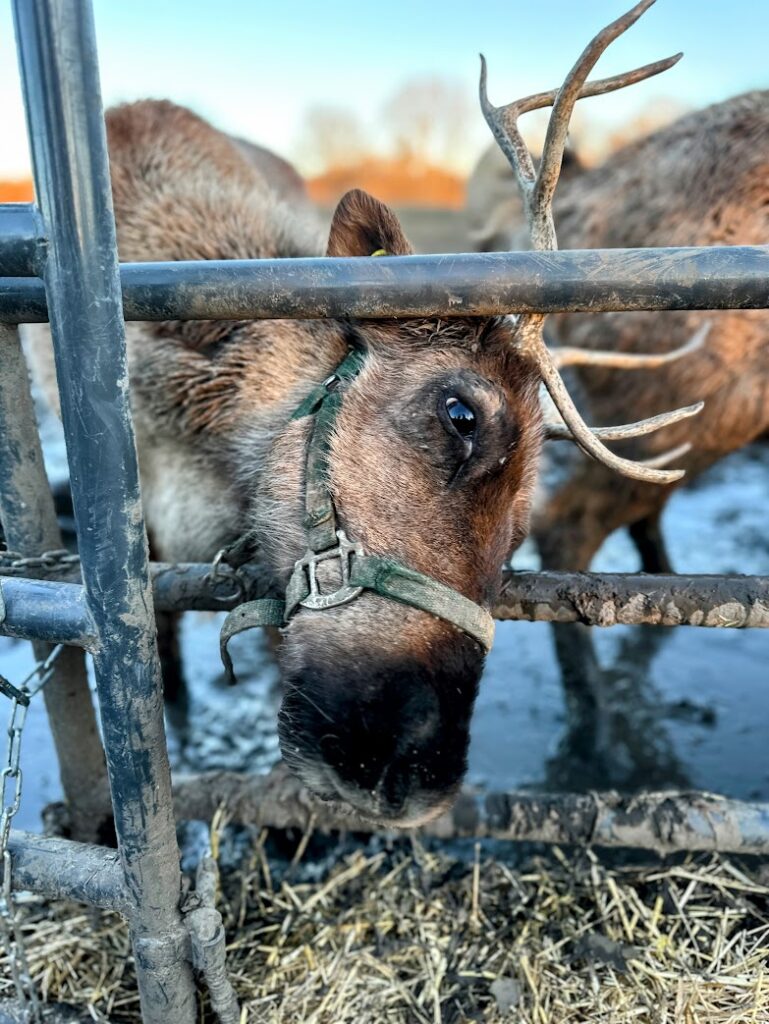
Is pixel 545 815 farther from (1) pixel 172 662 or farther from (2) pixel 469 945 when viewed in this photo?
(1) pixel 172 662

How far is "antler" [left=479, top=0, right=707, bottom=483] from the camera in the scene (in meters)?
1.85

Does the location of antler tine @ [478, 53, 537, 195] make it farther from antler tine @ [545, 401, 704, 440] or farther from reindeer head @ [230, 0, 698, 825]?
antler tine @ [545, 401, 704, 440]

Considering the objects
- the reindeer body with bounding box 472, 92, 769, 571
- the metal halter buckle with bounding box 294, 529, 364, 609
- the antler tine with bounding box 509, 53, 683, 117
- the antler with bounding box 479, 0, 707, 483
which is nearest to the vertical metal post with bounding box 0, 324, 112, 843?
the metal halter buckle with bounding box 294, 529, 364, 609

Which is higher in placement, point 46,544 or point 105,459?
point 105,459

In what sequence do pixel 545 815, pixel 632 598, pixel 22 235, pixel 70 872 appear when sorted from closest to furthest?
pixel 22 235
pixel 70 872
pixel 632 598
pixel 545 815

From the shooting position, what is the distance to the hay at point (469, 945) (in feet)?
6.77

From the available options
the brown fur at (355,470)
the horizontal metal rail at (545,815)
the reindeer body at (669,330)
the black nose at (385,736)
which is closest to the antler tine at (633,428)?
the brown fur at (355,470)

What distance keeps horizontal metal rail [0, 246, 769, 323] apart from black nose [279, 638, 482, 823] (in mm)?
823

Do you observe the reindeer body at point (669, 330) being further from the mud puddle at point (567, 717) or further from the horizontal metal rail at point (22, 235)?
the horizontal metal rail at point (22, 235)

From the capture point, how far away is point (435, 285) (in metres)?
1.63

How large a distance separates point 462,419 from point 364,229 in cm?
69

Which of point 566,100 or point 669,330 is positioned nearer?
point 566,100

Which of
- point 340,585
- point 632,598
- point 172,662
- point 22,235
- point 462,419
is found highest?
point 22,235

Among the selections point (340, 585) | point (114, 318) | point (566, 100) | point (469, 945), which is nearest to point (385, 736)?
point (340, 585)
